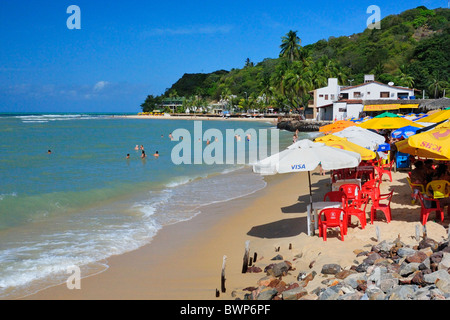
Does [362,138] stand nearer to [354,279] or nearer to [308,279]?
[308,279]

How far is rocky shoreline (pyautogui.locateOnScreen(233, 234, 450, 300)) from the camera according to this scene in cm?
486

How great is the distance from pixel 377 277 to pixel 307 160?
2672 mm

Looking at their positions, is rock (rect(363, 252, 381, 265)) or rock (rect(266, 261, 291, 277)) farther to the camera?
rock (rect(266, 261, 291, 277))

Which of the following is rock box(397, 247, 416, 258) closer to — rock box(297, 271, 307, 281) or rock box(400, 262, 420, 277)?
rock box(400, 262, 420, 277)

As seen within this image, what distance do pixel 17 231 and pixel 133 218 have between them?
3.23 m

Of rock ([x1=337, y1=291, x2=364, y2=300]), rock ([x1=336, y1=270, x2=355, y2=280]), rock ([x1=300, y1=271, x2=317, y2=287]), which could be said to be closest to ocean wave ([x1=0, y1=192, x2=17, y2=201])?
rock ([x1=300, y1=271, x2=317, y2=287])

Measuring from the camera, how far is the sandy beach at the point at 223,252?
6934 millimetres

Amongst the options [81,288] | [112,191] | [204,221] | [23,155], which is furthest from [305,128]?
[81,288]

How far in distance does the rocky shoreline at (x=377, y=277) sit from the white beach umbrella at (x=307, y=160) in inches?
62.9

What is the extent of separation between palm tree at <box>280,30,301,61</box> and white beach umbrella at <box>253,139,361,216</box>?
3398 inches

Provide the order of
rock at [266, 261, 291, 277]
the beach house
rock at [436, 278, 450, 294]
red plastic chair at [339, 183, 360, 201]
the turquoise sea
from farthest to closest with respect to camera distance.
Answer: the beach house < red plastic chair at [339, 183, 360, 201] < the turquoise sea < rock at [266, 261, 291, 277] < rock at [436, 278, 450, 294]

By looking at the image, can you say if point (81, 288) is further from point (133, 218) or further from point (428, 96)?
point (428, 96)

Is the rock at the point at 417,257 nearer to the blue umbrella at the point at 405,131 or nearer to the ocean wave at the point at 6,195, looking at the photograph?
A: the blue umbrella at the point at 405,131
